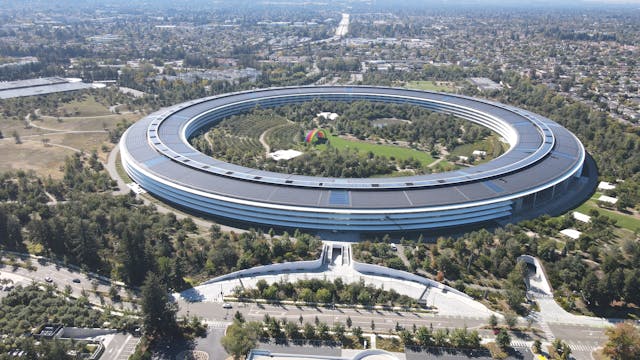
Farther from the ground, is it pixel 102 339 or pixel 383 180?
pixel 383 180

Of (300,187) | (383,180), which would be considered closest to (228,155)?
(300,187)

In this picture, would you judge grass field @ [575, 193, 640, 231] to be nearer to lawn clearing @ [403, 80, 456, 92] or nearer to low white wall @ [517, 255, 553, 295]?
low white wall @ [517, 255, 553, 295]

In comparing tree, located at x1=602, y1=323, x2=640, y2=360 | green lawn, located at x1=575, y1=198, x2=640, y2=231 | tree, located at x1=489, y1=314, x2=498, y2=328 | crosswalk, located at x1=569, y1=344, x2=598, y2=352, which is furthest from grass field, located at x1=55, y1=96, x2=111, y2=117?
tree, located at x1=602, y1=323, x2=640, y2=360

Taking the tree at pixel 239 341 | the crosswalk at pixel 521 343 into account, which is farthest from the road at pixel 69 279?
the crosswalk at pixel 521 343

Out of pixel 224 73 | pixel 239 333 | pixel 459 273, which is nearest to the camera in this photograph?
pixel 239 333

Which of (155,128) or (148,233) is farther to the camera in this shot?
(155,128)

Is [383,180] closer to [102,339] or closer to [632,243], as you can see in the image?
[632,243]

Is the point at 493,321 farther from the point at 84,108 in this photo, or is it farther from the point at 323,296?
the point at 84,108
